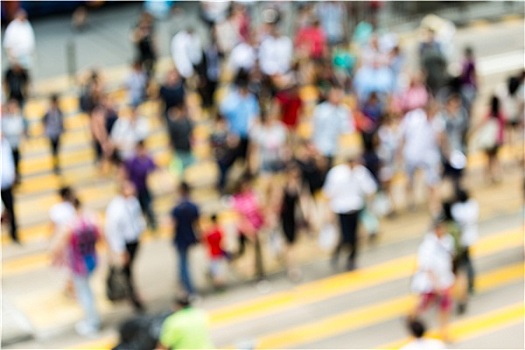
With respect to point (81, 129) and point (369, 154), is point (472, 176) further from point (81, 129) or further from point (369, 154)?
point (81, 129)

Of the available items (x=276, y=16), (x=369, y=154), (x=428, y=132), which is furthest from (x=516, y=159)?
(x=276, y=16)

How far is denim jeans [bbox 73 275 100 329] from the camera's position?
11094mm

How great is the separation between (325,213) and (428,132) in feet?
5.61

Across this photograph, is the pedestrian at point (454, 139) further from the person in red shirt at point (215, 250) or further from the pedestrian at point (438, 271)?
the person in red shirt at point (215, 250)

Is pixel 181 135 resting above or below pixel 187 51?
below

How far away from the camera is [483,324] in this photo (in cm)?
1155

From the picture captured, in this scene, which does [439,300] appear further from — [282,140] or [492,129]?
[492,129]

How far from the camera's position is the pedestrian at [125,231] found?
11.2m

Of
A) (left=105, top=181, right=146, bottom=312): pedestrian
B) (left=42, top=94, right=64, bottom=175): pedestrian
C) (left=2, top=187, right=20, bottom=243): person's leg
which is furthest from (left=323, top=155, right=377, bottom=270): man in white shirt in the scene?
(left=42, top=94, right=64, bottom=175): pedestrian

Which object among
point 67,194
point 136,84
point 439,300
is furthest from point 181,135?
point 439,300

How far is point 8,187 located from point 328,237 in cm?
399

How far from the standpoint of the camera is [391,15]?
70.9ft

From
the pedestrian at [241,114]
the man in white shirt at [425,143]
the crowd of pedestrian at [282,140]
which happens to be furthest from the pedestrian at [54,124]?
the man in white shirt at [425,143]

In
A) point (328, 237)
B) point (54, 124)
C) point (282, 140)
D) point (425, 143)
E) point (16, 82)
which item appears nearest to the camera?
point (328, 237)
